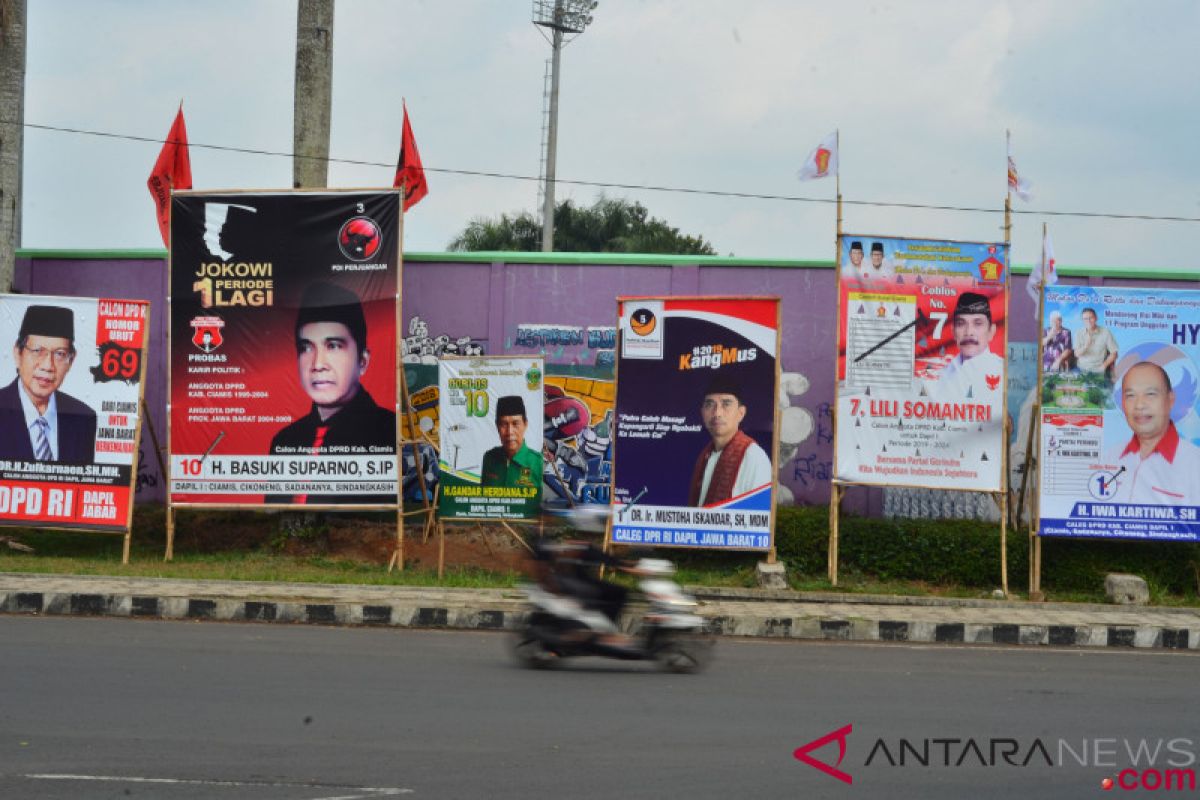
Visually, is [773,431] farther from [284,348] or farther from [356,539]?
[284,348]

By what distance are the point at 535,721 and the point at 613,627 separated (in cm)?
224

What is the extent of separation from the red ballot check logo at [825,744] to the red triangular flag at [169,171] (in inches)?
469

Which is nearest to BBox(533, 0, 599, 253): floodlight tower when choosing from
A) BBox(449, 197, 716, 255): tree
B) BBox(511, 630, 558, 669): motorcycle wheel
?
BBox(449, 197, 716, 255): tree

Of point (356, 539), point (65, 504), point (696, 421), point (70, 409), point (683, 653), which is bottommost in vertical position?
point (356, 539)

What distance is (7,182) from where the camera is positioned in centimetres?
1775

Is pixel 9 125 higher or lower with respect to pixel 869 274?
higher

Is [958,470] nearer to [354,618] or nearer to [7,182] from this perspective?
[354,618]

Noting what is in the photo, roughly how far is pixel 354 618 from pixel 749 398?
17.0 feet

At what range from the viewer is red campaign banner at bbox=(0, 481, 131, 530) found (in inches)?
628

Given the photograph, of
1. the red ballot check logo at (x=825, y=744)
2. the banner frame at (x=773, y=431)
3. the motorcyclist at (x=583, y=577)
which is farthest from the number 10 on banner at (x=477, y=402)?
the red ballot check logo at (x=825, y=744)

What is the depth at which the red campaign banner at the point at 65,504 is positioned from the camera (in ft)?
52.3

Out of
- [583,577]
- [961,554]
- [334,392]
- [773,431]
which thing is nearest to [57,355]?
[334,392]

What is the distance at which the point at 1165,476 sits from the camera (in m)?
14.7

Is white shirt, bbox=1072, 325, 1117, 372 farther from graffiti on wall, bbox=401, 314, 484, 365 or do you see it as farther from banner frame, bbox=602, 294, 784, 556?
graffiti on wall, bbox=401, 314, 484, 365
